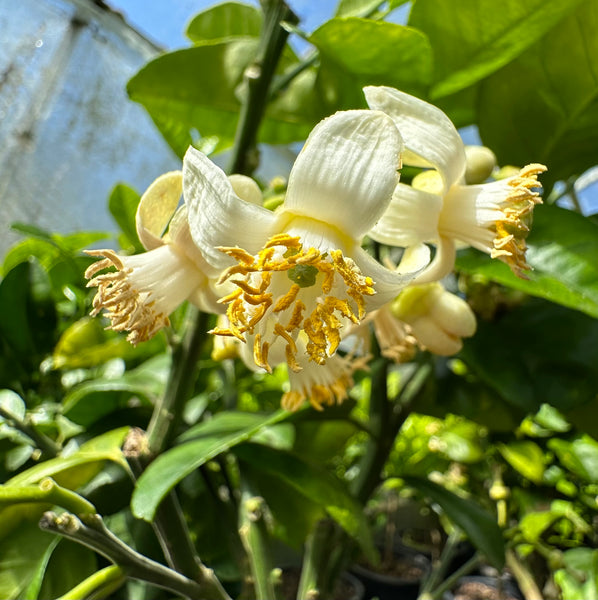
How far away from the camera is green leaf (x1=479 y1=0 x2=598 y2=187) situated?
391 mm

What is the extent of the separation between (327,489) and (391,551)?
118 centimetres

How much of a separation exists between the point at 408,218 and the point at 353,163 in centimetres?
6

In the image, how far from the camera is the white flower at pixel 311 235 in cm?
23

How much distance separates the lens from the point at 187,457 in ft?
1.18

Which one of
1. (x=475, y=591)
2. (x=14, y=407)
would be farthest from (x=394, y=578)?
(x=14, y=407)

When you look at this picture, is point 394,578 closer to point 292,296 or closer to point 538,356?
point 538,356

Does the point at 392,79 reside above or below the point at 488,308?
above

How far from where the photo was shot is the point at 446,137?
0.26m

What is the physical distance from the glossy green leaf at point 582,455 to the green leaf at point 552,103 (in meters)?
0.48

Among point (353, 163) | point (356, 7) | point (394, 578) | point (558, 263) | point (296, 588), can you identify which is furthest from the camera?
point (394, 578)

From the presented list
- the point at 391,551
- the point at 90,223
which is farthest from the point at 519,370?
the point at 90,223

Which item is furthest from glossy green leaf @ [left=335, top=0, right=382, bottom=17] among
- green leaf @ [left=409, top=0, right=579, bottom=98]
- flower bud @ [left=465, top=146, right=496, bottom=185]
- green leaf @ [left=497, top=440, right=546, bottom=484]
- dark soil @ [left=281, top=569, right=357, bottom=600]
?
dark soil @ [left=281, top=569, right=357, bottom=600]

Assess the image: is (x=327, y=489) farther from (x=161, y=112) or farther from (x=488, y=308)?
(x=161, y=112)

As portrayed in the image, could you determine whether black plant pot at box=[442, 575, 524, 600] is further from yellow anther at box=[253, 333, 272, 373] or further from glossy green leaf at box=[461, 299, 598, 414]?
yellow anther at box=[253, 333, 272, 373]
